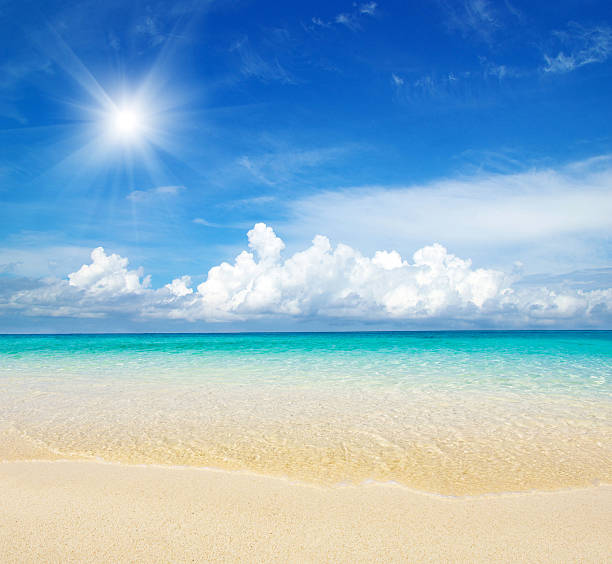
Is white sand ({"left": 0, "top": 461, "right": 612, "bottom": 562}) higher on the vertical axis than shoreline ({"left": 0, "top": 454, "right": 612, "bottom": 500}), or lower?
higher

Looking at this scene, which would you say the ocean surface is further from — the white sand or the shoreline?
the white sand

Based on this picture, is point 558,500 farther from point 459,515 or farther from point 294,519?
point 294,519

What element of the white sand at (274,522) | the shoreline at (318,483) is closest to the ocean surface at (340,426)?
the shoreline at (318,483)

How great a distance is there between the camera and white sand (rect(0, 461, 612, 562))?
3.87m

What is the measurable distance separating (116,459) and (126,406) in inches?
171

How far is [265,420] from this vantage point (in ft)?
30.0

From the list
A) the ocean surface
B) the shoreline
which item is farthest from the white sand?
the ocean surface

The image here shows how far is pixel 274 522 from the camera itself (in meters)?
4.46

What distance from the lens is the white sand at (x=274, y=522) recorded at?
12.7 ft

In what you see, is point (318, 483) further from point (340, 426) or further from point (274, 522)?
point (340, 426)

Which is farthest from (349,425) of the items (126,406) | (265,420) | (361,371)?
(361,371)

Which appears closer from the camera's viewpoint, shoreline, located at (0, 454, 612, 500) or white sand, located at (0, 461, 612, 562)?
white sand, located at (0, 461, 612, 562)

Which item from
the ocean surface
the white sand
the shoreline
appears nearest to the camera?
the white sand

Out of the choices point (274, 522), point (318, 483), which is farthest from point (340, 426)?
point (274, 522)
